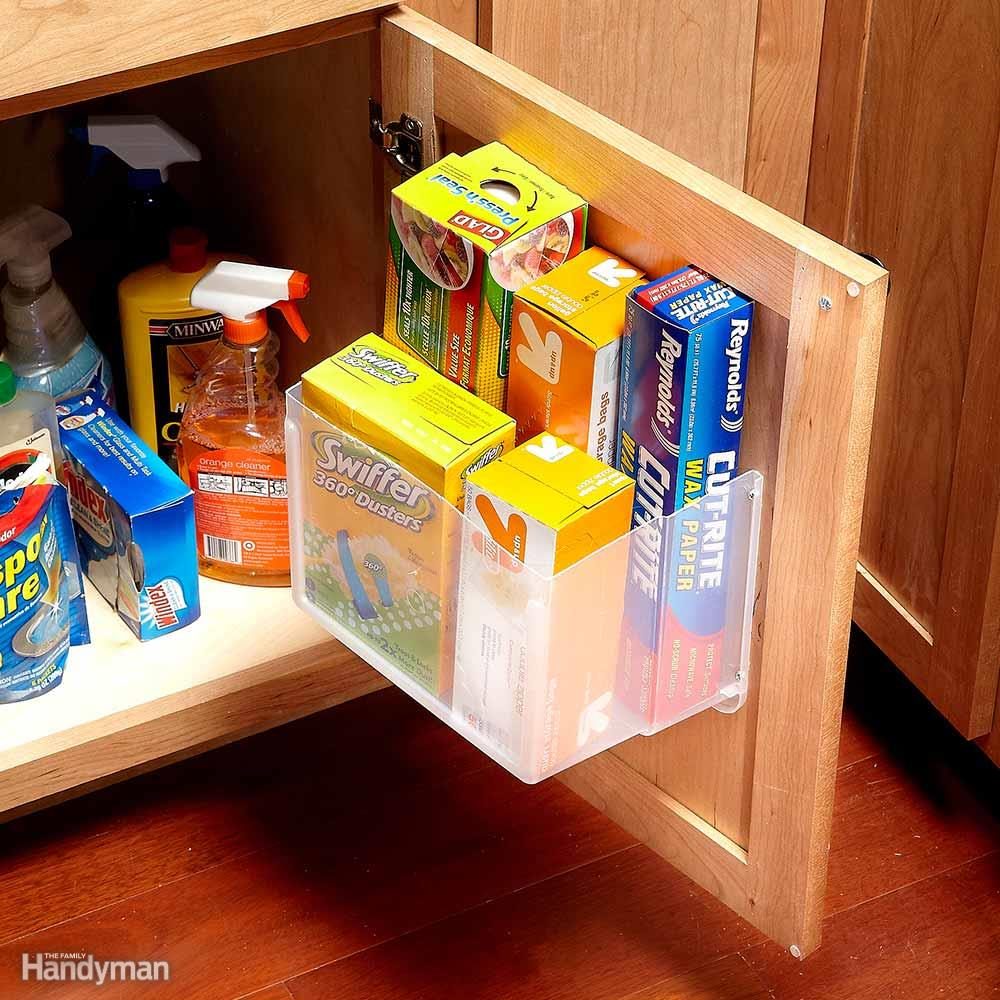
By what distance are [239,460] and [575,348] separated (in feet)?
1.36

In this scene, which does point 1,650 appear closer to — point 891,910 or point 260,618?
point 260,618

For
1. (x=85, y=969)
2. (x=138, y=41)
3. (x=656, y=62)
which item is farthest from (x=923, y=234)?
(x=85, y=969)

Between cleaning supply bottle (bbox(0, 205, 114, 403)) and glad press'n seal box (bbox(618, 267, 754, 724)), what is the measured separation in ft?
1.77

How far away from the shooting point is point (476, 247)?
3.05 feet

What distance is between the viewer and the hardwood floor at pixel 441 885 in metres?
1.30

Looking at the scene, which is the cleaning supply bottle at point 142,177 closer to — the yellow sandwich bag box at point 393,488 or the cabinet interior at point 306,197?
the cabinet interior at point 306,197

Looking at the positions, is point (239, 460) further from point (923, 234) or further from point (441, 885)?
point (923, 234)

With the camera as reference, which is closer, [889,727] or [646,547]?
[646,547]

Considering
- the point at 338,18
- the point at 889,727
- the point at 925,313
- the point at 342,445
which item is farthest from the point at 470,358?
the point at 889,727

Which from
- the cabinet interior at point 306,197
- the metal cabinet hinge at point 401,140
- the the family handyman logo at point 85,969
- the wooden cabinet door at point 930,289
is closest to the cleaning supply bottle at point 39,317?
the cabinet interior at point 306,197

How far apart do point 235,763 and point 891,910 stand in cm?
60

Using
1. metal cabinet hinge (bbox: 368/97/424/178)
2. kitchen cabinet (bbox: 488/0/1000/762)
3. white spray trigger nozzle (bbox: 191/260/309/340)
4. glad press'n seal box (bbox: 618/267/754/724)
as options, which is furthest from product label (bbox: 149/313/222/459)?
glad press'n seal box (bbox: 618/267/754/724)

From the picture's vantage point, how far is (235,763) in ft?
4.88

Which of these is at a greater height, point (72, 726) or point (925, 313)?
point (925, 313)
